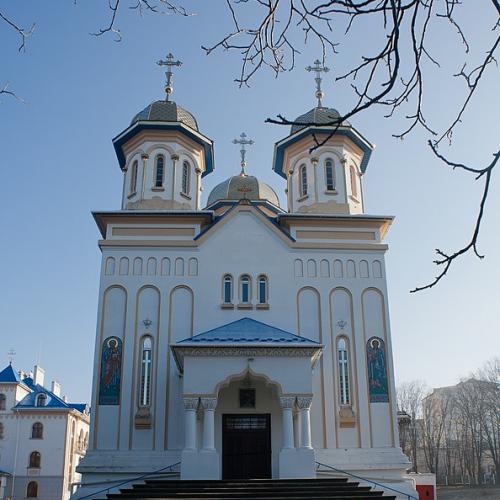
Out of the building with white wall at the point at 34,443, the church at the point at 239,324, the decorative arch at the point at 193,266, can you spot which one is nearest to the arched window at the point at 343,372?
the church at the point at 239,324

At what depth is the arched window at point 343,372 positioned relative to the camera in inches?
649

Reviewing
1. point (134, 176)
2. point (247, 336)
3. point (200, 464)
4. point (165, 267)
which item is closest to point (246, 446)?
point (200, 464)

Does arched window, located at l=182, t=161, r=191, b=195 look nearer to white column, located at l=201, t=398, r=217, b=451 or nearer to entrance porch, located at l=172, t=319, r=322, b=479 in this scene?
entrance porch, located at l=172, t=319, r=322, b=479

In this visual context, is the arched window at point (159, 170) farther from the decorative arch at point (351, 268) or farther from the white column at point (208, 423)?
the white column at point (208, 423)

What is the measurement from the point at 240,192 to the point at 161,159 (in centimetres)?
564

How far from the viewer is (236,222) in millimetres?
18312

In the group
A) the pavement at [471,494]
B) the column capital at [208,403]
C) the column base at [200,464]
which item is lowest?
the pavement at [471,494]

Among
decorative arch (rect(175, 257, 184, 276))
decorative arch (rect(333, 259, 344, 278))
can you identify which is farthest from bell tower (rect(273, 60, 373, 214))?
decorative arch (rect(175, 257, 184, 276))

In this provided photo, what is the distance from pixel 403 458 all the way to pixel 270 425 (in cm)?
338

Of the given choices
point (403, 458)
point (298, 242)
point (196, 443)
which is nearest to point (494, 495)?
point (403, 458)

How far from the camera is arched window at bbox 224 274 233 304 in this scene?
17.4 m

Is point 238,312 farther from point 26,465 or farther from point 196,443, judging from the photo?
point 26,465

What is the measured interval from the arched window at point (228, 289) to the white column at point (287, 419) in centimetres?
381

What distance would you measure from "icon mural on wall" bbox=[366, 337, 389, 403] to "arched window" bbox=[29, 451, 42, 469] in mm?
26724
